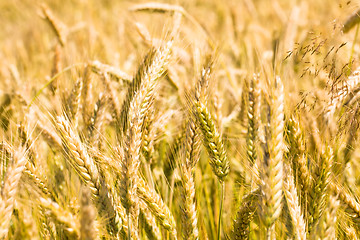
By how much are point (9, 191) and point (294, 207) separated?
82 cm

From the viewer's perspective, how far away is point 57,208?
34.5 inches

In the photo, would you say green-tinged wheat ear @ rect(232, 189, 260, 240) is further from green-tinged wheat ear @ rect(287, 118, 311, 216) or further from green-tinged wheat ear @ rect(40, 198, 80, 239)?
green-tinged wheat ear @ rect(40, 198, 80, 239)

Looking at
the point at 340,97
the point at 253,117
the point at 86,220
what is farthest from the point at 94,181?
the point at 340,97

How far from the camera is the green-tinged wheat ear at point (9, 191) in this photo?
34.7 inches

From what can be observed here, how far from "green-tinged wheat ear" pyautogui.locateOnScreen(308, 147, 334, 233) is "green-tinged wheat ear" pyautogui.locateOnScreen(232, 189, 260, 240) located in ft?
0.57

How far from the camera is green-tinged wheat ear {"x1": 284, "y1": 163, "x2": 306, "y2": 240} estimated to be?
0.93m

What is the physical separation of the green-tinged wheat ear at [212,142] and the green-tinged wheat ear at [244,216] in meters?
0.12

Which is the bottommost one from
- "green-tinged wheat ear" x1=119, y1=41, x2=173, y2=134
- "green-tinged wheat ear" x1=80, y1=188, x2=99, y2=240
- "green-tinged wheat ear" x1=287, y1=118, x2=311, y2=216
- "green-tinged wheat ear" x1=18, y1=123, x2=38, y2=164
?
"green-tinged wheat ear" x1=80, y1=188, x2=99, y2=240

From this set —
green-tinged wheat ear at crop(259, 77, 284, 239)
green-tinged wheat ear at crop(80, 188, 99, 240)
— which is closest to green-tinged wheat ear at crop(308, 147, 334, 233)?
green-tinged wheat ear at crop(259, 77, 284, 239)

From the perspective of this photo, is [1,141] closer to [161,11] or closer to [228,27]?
[161,11]

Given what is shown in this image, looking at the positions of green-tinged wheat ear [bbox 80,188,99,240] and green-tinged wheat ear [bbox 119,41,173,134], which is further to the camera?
green-tinged wheat ear [bbox 119,41,173,134]

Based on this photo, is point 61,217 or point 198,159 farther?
point 198,159

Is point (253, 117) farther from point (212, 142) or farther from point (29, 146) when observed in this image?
point (29, 146)

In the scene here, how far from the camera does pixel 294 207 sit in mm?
969
